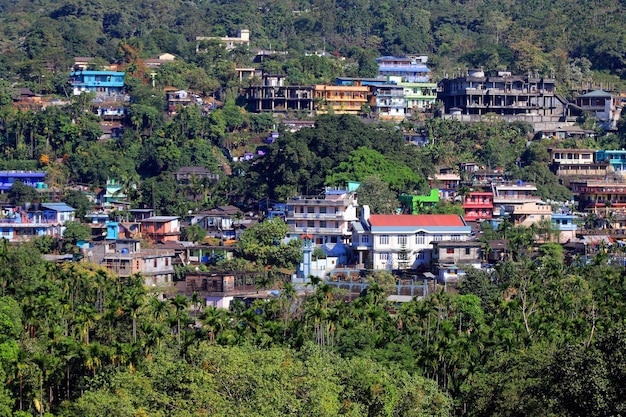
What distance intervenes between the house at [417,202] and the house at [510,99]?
57.6ft

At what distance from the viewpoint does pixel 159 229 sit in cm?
6812

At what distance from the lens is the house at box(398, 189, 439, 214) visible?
7075 centimetres

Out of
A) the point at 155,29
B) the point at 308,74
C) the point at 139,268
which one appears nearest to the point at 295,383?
the point at 139,268

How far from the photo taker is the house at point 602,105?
89688 millimetres

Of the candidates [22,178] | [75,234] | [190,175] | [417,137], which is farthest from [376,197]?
[22,178]

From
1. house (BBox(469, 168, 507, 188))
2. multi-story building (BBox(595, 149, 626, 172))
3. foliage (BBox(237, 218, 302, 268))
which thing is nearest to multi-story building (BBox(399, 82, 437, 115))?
house (BBox(469, 168, 507, 188))

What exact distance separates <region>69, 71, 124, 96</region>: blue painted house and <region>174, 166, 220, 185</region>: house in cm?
1450

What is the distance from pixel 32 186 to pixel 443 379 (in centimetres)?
3793

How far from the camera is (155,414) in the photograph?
1403 inches

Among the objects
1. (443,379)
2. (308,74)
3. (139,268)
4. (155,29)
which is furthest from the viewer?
(155,29)

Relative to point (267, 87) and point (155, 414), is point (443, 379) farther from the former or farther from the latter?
point (267, 87)

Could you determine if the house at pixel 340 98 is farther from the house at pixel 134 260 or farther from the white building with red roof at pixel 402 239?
the house at pixel 134 260

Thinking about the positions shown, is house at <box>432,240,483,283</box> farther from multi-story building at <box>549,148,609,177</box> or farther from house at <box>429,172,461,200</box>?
multi-story building at <box>549,148,609,177</box>

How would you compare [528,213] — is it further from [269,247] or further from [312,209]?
[269,247]
